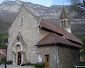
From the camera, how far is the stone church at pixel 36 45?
53.3 ft

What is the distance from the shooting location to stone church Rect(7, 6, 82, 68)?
53.3 ft

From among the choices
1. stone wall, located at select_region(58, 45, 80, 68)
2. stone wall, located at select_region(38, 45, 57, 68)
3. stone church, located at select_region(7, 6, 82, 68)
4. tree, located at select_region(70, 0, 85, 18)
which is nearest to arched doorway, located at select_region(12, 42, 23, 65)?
stone church, located at select_region(7, 6, 82, 68)

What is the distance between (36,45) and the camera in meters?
17.9

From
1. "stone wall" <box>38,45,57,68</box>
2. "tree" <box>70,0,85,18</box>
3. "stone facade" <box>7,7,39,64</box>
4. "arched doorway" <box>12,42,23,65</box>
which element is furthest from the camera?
"arched doorway" <box>12,42,23,65</box>

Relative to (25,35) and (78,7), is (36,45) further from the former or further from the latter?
(78,7)

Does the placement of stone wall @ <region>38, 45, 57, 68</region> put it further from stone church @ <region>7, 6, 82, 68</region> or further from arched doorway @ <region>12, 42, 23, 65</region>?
arched doorway @ <region>12, 42, 23, 65</region>

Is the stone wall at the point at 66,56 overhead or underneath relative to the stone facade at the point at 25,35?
underneath

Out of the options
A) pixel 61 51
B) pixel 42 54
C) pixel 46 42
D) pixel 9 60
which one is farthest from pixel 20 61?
pixel 61 51

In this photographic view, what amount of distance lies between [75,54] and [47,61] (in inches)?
258

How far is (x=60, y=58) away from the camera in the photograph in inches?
635

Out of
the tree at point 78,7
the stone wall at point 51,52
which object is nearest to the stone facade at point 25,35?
the stone wall at point 51,52

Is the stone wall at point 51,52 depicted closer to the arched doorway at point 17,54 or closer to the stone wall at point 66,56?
the stone wall at point 66,56

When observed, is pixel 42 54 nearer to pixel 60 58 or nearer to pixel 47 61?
pixel 47 61

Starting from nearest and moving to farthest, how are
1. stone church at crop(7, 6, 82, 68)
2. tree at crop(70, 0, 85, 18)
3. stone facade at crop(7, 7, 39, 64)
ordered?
tree at crop(70, 0, 85, 18), stone church at crop(7, 6, 82, 68), stone facade at crop(7, 7, 39, 64)
